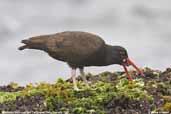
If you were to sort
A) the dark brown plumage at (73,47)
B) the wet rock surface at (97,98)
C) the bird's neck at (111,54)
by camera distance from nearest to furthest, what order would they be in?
the wet rock surface at (97,98), the dark brown plumage at (73,47), the bird's neck at (111,54)

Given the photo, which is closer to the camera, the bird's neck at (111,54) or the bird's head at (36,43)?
the bird's head at (36,43)

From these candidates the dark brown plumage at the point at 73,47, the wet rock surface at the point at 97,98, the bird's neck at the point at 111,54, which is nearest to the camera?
the wet rock surface at the point at 97,98

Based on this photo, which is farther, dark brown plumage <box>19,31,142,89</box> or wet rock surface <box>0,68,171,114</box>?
dark brown plumage <box>19,31,142,89</box>

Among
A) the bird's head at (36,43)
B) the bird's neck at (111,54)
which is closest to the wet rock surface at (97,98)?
the bird's neck at (111,54)

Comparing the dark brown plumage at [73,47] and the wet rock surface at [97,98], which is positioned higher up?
the dark brown plumage at [73,47]

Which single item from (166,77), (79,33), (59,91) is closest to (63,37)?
(79,33)

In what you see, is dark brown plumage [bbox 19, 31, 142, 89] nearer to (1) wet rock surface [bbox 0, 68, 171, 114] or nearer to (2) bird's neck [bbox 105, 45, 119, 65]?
(2) bird's neck [bbox 105, 45, 119, 65]

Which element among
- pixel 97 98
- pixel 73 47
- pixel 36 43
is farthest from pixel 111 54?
pixel 97 98

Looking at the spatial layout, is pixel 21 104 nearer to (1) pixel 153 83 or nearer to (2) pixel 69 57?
(2) pixel 69 57

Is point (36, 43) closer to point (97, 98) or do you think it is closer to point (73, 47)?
point (73, 47)

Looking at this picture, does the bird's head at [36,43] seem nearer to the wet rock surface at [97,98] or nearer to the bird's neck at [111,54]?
the wet rock surface at [97,98]

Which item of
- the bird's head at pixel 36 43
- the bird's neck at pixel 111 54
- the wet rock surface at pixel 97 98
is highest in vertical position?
the bird's head at pixel 36 43

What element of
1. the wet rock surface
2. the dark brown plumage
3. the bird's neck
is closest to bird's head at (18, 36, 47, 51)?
the dark brown plumage

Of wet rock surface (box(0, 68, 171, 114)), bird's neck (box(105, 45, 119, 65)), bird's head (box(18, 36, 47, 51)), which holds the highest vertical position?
bird's head (box(18, 36, 47, 51))
